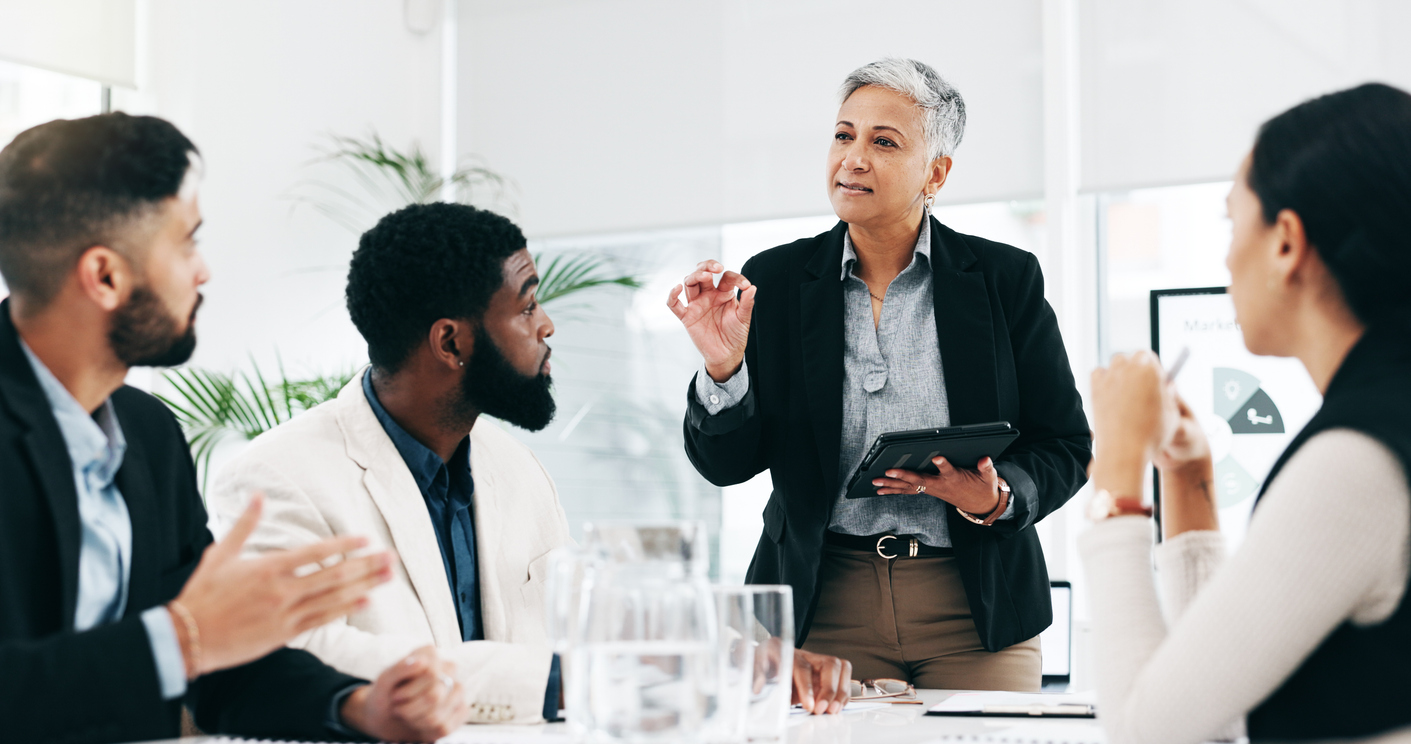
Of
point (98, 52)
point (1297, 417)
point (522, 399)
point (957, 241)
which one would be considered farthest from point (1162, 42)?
point (98, 52)

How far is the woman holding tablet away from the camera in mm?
930

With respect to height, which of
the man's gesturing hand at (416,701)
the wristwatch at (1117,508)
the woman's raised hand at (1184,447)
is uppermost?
the woman's raised hand at (1184,447)

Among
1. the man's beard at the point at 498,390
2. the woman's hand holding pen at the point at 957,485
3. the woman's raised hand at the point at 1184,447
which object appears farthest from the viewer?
the woman's hand holding pen at the point at 957,485

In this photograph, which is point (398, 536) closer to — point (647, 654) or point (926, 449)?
point (647, 654)

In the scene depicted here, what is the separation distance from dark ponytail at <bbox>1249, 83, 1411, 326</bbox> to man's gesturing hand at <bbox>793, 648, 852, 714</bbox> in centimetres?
72

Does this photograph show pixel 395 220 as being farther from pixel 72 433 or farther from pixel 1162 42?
pixel 1162 42

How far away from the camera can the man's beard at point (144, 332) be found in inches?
46.4

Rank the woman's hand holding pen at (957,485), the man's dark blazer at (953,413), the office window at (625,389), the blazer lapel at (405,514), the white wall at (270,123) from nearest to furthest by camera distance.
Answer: the blazer lapel at (405,514)
the woman's hand holding pen at (957,485)
the man's dark blazer at (953,413)
the white wall at (270,123)
the office window at (625,389)

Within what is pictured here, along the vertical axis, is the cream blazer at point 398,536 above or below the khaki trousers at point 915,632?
above

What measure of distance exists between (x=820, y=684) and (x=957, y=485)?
2.05 feet

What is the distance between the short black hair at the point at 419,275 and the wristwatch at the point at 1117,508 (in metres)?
Answer: 1.06

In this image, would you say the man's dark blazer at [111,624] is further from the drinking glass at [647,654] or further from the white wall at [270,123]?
the white wall at [270,123]

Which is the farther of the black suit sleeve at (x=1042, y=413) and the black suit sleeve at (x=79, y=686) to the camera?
the black suit sleeve at (x=1042, y=413)

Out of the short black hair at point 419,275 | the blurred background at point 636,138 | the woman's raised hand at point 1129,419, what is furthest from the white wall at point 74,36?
the woman's raised hand at point 1129,419
